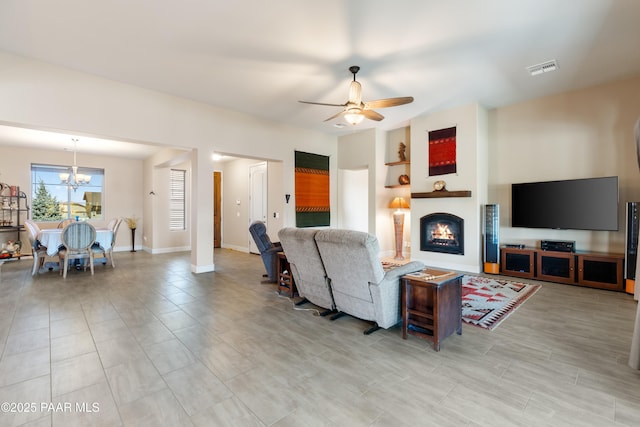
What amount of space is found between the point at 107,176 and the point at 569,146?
11.0 metres

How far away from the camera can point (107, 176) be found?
855 centimetres

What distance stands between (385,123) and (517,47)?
3.21m

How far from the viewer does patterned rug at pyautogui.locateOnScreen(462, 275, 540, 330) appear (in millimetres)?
3297

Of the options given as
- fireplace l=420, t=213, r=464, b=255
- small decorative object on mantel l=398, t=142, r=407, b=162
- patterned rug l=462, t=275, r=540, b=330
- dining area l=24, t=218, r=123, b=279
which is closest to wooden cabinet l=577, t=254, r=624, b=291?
patterned rug l=462, t=275, r=540, b=330

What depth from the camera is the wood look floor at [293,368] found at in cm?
177

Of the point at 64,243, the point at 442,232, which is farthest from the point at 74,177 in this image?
the point at 442,232

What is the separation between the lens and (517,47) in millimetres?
3648

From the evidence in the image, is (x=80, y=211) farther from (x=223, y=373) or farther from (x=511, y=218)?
(x=511, y=218)

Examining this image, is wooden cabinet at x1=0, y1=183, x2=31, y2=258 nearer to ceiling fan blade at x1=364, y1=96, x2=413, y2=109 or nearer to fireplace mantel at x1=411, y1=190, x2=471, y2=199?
ceiling fan blade at x1=364, y1=96, x2=413, y2=109

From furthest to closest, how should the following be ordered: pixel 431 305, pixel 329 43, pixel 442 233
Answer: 1. pixel 442 233
2. pixel 329 43
3. pixel 431 305

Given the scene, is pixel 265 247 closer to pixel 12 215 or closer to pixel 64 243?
pixel 64 243

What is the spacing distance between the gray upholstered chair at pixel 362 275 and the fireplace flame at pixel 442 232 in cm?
332

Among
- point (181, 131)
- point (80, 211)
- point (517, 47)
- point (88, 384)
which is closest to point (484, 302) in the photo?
point (517, 47)

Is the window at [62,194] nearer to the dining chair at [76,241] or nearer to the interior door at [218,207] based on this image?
the dining chair at [76,241]
